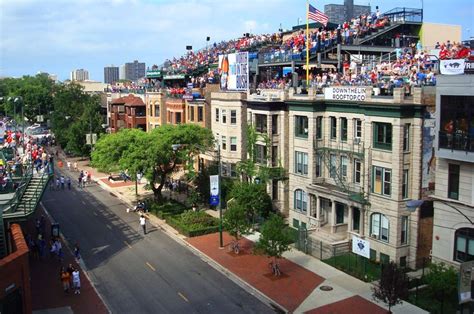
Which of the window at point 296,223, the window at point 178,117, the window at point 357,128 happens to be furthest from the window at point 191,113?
the window at point 357,128

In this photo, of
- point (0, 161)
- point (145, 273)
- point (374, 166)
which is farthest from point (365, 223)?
point (0, 161)

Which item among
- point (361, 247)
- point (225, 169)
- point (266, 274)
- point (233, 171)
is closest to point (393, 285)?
point (361, 247)

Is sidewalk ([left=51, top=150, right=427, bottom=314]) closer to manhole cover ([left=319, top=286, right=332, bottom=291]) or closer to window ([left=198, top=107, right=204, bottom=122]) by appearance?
manhole cover ([left=319, top=286, right=332, bottom=291])

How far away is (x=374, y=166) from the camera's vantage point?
37094mm

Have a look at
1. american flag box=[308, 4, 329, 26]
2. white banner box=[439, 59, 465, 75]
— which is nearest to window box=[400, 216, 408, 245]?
white banner box=[439, 59, 465, 75]

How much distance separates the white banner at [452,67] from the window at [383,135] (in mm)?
5955

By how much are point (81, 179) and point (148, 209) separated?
59.3 ft

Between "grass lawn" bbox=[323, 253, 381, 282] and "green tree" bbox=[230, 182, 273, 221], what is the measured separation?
8.74 m

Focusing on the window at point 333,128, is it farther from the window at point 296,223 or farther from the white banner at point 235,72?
the white banner at point 235,72

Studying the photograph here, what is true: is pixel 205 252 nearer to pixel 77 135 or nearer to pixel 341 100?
pixel 341 100

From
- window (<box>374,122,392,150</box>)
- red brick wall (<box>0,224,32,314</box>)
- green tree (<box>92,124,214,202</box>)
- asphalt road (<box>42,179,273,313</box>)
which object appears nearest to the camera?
red brick wall (<box>0,224,32,314</box>)

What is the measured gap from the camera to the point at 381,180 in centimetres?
3650

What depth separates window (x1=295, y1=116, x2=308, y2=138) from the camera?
43594 mm

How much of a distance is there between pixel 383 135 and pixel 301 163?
9192 millimetres
